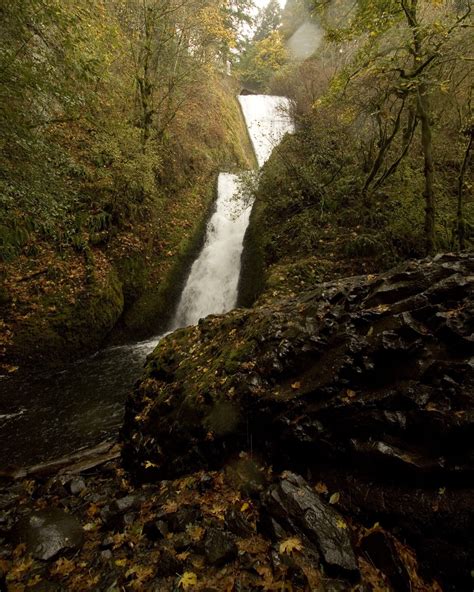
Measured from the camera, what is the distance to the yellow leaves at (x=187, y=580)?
2.29 m

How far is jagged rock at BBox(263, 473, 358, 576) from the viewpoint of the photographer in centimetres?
228

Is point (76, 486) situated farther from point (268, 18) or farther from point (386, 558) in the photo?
point (268, 18)

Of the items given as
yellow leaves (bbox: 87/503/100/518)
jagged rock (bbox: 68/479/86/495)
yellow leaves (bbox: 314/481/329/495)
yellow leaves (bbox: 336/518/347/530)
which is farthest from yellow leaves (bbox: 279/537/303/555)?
jagged rock (bbox: 68/479/86/495)

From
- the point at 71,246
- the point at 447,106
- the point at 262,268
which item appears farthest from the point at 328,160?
the point at 71,246

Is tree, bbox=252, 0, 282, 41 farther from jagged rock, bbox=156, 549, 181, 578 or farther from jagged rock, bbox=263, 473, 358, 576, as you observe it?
jagged rock, bbox=156, 549, 181, 578

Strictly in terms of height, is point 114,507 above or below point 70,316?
below

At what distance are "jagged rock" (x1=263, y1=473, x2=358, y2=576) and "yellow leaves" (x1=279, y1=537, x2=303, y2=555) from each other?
0.08 metres

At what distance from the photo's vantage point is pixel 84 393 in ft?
21.9

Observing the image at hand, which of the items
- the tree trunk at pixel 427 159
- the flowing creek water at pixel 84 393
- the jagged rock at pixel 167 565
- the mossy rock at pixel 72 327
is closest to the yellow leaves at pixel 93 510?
the jagged rock at pixel 167 565

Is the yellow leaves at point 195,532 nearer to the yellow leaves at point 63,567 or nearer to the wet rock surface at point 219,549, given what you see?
the wet rock surface at point 219,549

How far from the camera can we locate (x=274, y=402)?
3.39 m

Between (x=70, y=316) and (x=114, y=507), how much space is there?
571 cm

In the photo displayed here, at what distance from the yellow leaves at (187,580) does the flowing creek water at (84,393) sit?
3.37 metres

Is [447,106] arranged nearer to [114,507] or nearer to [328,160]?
[328,160]
